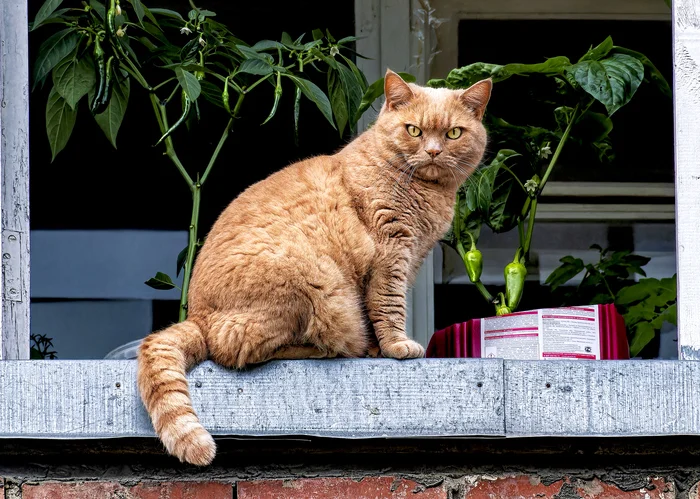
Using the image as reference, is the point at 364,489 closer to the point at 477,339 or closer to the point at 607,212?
the point at 477,339

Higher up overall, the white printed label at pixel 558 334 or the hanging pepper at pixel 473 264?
the hanging pepper at pixel 473 264

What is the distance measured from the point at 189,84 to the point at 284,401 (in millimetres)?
666

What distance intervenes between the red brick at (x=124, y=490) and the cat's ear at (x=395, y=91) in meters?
0.91

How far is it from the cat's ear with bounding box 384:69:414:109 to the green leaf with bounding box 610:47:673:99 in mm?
464

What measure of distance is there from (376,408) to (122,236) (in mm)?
1638

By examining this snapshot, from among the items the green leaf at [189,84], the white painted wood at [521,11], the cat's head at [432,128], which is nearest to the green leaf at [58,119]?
the green leaf at [189,84]

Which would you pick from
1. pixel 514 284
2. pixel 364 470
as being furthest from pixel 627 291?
pixel 364 470

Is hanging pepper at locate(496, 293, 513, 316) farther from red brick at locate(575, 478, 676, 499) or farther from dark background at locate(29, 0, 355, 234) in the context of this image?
dark background at locate(29, 0, 355, 234)

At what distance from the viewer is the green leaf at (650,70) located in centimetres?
193

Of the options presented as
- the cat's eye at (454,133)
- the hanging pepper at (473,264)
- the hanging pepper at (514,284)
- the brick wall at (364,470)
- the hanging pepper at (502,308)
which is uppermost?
the cat's eye at (454,133)

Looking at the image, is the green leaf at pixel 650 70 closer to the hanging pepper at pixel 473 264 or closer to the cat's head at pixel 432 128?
the cat's head at pixel 432 128

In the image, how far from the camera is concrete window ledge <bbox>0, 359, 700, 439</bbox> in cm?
150

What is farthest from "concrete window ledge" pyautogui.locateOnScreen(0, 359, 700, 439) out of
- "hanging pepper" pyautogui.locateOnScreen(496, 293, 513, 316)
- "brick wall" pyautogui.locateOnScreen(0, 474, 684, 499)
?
"hanging pepper" pyautogui.locateOnScreen(496, 293, 513, 316)

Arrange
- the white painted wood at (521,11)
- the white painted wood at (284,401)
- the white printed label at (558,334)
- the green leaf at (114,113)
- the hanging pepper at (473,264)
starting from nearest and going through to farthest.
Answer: the white painted wood at (284,401) → the white printed label at (558,334) → the green leaf at (114,113) → the hanging pepper at (473,264) → the white painted wood at (521,11)
